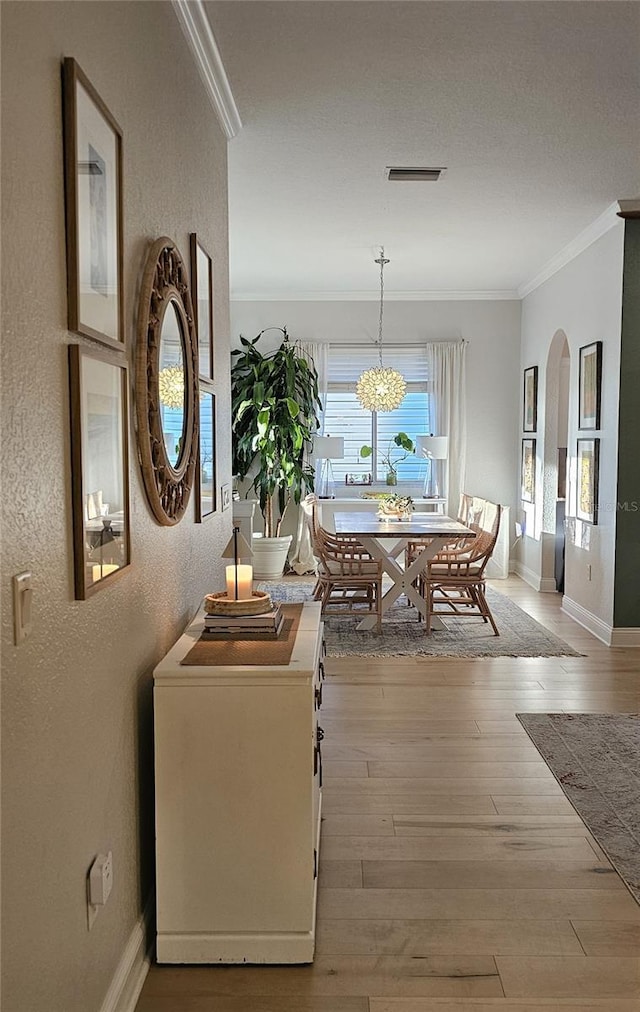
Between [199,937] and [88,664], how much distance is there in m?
0.97

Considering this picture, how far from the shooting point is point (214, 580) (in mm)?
3791

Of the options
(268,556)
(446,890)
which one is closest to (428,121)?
(446,890)

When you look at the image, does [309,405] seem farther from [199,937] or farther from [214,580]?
[199,937]

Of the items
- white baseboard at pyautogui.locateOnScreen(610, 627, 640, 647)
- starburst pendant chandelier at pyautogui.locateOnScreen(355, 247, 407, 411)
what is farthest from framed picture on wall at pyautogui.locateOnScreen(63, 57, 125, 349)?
starburst pendant chandelier at pyautogui.locateOnScreen(355, 247, 407, 411)

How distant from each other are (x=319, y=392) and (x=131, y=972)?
23.7 feet

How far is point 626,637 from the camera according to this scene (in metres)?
5.89

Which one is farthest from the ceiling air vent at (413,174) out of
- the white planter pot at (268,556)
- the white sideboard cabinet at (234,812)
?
the white planter pot at (268,556)

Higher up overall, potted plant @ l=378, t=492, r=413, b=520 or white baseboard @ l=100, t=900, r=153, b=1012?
potted plant @ l=378, t=492, r=413, b=520

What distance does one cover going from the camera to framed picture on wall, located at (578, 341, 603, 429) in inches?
242

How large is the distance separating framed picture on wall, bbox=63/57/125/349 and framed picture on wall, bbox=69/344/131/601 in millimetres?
85

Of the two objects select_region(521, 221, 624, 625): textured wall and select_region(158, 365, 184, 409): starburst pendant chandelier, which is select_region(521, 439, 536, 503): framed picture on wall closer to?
select_region(521, 221, 624, 625): textured wall

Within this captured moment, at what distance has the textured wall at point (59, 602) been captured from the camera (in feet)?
4.61

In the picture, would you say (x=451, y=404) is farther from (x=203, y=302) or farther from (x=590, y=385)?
(x=203, y=302)

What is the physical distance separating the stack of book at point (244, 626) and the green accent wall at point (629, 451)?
383 centimetres
